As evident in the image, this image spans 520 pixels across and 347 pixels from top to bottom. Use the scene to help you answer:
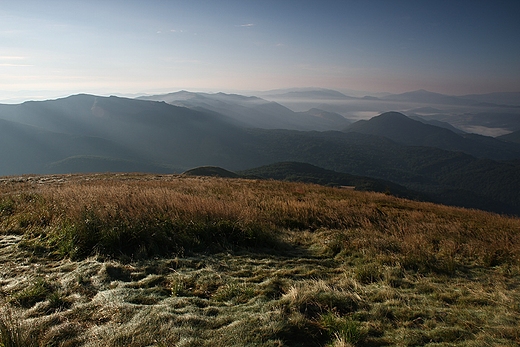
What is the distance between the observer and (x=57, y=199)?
892cm

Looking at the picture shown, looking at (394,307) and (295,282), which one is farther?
(295,282)

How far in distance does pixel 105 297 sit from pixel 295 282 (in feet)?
9.99

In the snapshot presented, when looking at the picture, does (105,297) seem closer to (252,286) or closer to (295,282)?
(252,286)

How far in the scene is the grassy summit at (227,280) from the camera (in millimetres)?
3520

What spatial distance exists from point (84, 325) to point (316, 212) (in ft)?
27.6

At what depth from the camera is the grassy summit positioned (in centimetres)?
352

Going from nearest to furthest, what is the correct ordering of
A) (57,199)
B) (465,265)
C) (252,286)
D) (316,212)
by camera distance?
(252,286) < (465,265) < (57,199) < (316,212)

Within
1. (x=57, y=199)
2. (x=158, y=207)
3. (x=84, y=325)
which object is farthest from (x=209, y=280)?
(x=57, y=199)

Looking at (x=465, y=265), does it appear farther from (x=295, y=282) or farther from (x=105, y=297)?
(x=105, y=297)

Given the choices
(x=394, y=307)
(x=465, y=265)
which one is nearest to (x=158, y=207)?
(x=394, y=307)

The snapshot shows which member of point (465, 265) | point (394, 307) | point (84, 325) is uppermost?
point (84, 325)

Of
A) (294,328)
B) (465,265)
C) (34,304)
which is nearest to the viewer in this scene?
(294,328)

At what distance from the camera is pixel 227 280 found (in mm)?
5129

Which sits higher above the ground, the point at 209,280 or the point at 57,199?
the point at 57,199
